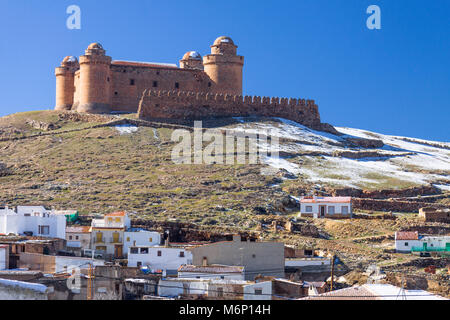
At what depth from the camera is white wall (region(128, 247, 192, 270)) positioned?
3562 centimetres

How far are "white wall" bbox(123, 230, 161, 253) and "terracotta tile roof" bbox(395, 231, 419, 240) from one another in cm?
1158

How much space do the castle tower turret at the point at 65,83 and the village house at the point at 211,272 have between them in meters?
43.8

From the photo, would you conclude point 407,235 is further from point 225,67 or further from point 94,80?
point 94,80

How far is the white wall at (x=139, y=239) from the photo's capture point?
129ft

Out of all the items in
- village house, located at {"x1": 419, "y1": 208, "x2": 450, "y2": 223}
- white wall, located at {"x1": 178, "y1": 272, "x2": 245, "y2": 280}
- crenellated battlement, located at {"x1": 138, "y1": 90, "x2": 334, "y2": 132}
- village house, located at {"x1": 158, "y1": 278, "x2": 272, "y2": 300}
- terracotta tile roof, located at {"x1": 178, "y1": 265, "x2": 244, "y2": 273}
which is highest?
crenellated battlement, located at {"x1": 138, "y1": 90, "x2": 334, "y2": 132}

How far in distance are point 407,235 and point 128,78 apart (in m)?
35.1

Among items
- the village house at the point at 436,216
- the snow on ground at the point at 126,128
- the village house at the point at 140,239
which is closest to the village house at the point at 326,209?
the village house at the point at 436,216

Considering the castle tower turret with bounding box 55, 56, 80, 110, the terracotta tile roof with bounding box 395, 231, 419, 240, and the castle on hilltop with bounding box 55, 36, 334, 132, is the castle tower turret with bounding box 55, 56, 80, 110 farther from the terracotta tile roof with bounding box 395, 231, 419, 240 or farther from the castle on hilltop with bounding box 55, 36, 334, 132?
the terracotta tile roof with bounding box 395, 231, 419, 240

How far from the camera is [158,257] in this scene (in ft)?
118

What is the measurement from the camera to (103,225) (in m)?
41.0

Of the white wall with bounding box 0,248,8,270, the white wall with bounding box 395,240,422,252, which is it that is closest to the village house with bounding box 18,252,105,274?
the white wall with bounding box 0,248,8,270

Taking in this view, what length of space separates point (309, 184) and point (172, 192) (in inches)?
331

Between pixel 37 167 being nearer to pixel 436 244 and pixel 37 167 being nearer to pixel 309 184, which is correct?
pixel 309 184
